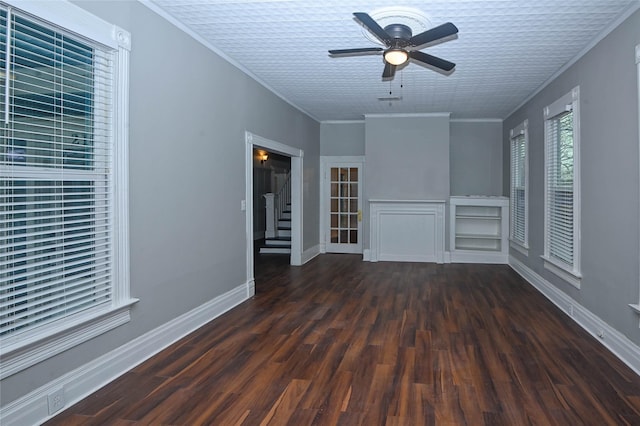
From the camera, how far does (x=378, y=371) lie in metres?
3.16

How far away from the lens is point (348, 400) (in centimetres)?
272

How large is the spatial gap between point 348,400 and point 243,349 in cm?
119

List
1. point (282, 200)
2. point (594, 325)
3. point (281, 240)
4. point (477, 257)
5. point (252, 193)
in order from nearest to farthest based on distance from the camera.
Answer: point (594, 325) → point (252, 193) → point (477, 257) → point (281, 240) → point (282, 200)

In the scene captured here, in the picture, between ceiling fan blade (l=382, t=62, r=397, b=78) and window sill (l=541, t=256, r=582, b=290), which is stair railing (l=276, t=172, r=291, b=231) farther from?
ceiling fan blade (l=382, t=62, r=397, b=78)

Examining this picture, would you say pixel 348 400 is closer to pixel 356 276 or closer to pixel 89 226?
pixel 89 226

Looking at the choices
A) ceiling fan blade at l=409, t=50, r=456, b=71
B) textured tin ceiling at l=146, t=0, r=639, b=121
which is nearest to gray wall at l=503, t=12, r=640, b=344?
textured tin ceiling at l=146, t=0, r=639, b=121

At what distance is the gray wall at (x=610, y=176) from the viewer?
3.35 m

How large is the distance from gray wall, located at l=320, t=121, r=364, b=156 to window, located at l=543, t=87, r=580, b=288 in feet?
13.0

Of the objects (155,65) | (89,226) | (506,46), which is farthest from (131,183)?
(506,46)

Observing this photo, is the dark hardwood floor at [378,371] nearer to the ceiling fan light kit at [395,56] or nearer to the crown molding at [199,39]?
the ceiling fan light kit at [395,56]

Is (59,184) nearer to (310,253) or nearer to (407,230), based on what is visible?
(310,253)

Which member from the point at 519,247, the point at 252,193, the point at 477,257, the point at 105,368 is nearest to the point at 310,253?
the point at 252,193

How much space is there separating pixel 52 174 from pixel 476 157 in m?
7.57

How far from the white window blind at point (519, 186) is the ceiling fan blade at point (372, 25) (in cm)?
422
